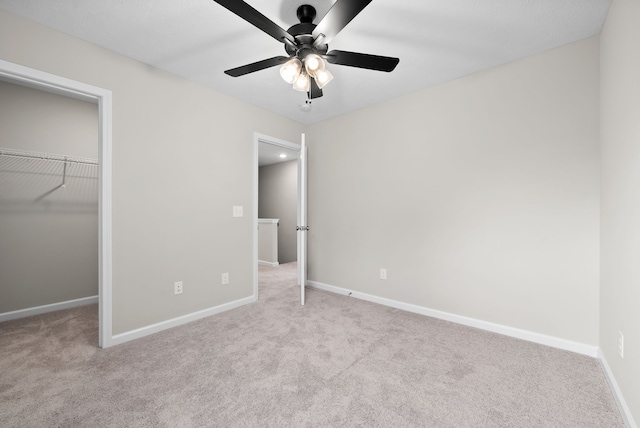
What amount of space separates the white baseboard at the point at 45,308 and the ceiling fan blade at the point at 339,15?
3728 millimetres

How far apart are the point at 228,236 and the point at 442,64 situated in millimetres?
2676

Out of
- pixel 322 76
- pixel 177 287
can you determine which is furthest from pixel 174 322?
pixel 322 76

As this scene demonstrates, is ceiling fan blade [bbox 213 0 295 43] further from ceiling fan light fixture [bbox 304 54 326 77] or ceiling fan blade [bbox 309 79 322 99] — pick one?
ceiling fan blade [bbox 309 79 322 99]

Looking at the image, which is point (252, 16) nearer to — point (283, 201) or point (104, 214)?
point (104, 214)

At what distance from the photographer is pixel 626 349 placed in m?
1.42

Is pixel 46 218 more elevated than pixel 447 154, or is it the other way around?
pixel 447 154

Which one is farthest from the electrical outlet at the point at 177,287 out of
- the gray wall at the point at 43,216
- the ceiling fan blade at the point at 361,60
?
the ceiling fan blade at the point at 361,60

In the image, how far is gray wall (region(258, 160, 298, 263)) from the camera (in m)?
6.22

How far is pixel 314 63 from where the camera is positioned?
1614 mm

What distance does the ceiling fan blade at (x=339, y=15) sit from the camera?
3.92 ft

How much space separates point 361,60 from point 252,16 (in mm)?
667

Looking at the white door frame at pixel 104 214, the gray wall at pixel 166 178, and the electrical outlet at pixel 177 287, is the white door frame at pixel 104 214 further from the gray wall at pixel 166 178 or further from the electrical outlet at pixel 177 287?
the electrical outlet at pixel 177 287

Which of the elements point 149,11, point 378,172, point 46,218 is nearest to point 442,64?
point 378,172

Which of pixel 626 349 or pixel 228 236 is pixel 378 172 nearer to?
pixel 228 236
